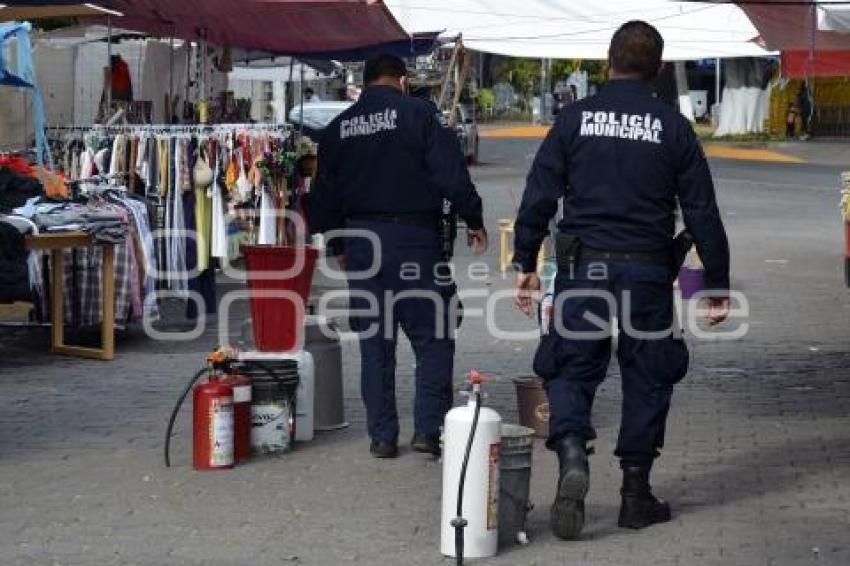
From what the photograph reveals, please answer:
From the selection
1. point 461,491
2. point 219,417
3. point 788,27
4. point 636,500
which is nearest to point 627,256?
point 636,500

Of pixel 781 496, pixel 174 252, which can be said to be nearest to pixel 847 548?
pixel 781 496

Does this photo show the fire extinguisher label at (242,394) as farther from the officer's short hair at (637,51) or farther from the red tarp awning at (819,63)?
the red tarp awning at (819,63)

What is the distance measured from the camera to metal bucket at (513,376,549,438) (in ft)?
29.9

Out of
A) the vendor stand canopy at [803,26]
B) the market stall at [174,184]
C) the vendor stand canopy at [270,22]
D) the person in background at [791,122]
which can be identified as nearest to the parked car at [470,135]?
the person in background at [791,122]

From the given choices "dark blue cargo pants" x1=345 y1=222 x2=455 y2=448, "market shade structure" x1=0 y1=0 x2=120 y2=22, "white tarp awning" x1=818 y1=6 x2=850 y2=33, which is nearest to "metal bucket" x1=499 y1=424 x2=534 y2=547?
"dark blue cargo pants" x1=345 y1=222 x2=455 y2=448

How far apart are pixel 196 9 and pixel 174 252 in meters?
1.98

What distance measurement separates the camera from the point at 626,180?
7238 millimetres

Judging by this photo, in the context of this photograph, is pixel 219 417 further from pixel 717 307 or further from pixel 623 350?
pixel 717 307

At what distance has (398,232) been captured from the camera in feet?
28.4

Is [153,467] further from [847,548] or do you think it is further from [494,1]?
[494,1]

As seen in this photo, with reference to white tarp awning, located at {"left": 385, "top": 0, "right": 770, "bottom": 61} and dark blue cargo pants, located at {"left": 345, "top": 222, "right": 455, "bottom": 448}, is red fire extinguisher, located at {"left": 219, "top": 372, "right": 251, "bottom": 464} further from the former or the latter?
white tarp awning, located at {"left": 385, "top": 0, "right": 770, "bottom": 61}

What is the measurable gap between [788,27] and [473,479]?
6347 mm

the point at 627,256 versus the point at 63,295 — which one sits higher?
the point at 627,256

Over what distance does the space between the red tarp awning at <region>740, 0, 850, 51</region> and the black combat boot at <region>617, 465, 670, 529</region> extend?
3.82 meters
